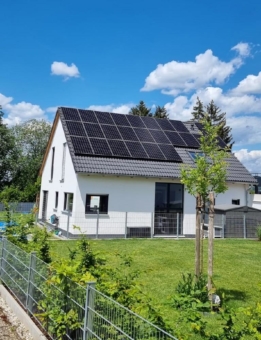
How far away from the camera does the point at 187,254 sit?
1232cm

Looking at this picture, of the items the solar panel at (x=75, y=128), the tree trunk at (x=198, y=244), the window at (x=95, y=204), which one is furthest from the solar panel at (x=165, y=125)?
the tree trunk at (x=198, y=244)

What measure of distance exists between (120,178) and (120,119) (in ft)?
18.3

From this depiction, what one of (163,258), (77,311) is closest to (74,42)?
(163,258)

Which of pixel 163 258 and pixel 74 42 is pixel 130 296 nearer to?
pixel 163 258

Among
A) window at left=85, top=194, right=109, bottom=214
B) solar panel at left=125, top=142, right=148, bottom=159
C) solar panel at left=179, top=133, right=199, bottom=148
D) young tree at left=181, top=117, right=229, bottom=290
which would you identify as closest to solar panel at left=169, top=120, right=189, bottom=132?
solar panel at left=179, top=133, right=199, bottom=148

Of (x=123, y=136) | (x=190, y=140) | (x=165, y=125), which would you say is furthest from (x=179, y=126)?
(x=123, y=136)

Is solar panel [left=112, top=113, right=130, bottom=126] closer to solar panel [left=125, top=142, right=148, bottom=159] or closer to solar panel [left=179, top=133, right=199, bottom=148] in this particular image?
solar panel [left=125, top=142, right=148, bottom=159]

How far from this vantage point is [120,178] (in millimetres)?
17438

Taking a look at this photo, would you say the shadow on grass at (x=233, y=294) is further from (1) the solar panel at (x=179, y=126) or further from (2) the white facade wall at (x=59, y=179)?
(1) the solar panel at (x=179, y=126)

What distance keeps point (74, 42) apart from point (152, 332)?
14.6 metres

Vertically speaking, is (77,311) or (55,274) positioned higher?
(55,274)

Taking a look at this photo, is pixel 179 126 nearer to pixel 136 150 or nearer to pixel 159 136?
pixel 159 136

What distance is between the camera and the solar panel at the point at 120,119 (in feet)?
69.1

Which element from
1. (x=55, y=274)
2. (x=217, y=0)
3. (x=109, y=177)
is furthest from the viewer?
(x=109, y=177)
